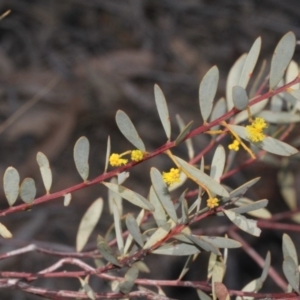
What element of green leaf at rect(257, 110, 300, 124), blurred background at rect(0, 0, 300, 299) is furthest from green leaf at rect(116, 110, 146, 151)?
blurred background at rect(0, 0, 300, 299)

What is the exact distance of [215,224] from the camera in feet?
6.13

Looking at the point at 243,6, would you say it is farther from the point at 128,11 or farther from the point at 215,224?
the point at 215,224

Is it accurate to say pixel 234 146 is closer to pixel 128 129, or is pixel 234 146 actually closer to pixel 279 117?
pixel 128 129

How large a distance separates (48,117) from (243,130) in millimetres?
1495

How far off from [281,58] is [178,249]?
0.19 m

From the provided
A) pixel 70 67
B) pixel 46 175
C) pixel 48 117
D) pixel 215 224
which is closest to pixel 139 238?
pixel 46 175

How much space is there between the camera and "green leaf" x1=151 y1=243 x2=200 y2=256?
57 cm

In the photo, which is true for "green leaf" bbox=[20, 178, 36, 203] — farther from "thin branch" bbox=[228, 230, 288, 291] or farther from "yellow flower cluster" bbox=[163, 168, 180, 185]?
"thin branch" bbox=[228, 230, 288, 291]

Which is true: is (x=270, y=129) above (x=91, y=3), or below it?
below

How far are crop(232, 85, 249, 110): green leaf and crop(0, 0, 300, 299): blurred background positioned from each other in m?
1.25

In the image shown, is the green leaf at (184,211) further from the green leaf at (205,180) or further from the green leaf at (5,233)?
the green leaf at (5,233)

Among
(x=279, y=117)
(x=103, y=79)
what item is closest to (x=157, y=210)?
(x=279, y=117)

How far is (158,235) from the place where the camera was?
0.59m

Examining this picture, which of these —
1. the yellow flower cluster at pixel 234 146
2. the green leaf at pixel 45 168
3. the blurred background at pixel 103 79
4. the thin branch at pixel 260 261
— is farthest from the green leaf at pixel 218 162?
the blurred background at pixel 103 79
